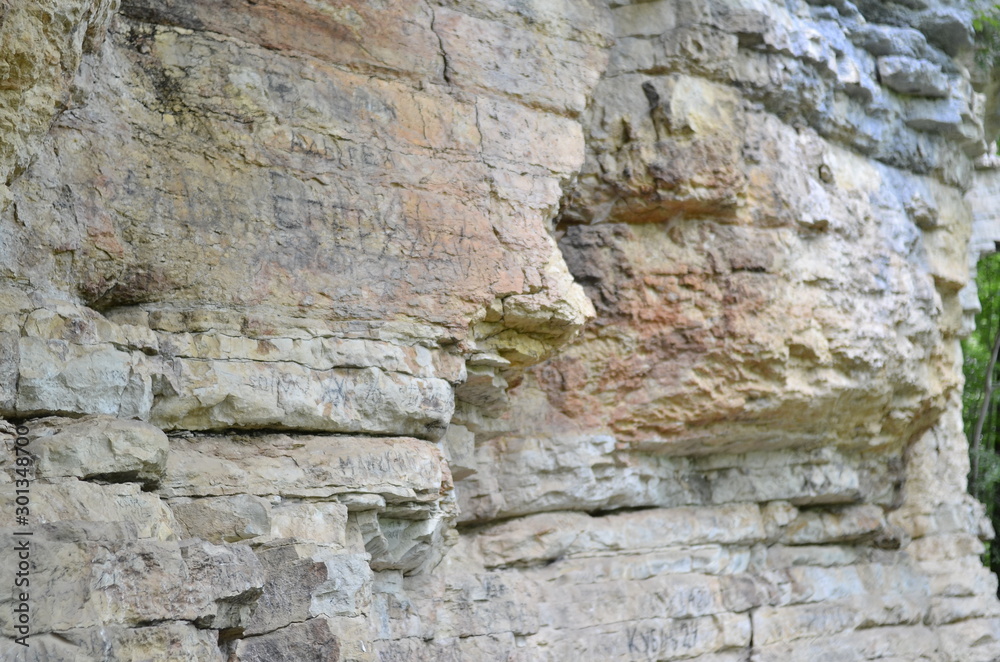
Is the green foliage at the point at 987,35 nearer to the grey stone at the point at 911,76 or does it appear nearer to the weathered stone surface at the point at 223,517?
the grey stone at the point at 911,76

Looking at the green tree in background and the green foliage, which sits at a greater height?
the green foliage

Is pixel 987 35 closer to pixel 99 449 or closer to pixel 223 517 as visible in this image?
pixel 223 517

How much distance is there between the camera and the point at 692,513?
6.66 meters

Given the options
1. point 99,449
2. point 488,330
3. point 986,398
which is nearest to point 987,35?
point 986,398

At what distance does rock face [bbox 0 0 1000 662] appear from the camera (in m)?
3.44

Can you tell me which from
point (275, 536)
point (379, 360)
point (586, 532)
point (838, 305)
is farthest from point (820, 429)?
point (275, 536)

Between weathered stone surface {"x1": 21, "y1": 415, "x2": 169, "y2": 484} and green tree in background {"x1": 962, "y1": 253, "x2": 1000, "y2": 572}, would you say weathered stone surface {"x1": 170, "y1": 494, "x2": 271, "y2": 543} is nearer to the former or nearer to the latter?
weathered stone surface {"x1": 21, "y1": 415, "x2": 169, "y2": 484}

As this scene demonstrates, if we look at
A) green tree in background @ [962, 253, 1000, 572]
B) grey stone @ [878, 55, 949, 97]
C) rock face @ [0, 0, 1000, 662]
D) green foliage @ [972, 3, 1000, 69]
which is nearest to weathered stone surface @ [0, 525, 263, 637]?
rock face @ [0, 0, 1000, 662]

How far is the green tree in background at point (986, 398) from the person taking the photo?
9.93 metres

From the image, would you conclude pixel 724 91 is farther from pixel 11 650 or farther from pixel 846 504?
pixel 11 650

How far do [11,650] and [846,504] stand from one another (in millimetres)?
6225

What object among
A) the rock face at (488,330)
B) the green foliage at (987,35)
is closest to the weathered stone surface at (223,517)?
the rock face at (488,330)

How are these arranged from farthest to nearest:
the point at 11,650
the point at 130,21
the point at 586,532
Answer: the point at 586,532 < the point at 130,21 < the point at 11,650

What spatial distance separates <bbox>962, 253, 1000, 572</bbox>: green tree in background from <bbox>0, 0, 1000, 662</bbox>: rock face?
72.7 inches
